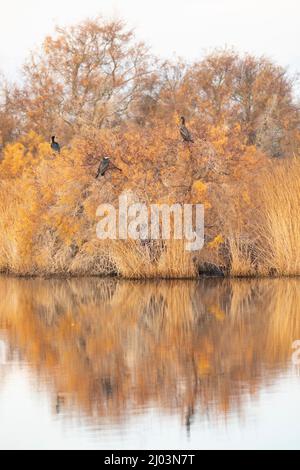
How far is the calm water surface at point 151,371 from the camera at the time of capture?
6.82m

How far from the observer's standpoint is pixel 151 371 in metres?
8.90

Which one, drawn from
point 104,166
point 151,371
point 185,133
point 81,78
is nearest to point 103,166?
point 104,166

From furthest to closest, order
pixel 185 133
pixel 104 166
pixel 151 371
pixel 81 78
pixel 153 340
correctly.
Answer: pixel 81 78
pixel 104 166
pixel 185 133
pixel 153 340
pixel 151 371

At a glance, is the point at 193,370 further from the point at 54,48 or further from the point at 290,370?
the point at 54,48

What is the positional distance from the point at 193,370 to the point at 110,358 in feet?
3.77

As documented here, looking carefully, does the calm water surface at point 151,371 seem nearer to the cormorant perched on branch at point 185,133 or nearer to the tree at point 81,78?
the cormorant perched on branch at point 185,133

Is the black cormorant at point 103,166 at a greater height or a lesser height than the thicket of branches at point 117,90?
lesser

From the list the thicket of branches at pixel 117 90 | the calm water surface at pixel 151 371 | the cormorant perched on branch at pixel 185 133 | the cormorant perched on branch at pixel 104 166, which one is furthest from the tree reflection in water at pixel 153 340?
the thicket of branches at pixel 117 90

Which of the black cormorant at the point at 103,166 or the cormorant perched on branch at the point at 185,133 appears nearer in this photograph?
the cormorant perched on branch at the point at 185,133

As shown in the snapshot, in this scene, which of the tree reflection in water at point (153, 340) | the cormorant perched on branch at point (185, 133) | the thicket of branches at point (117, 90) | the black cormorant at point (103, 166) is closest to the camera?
the tree reflection in water at point (153, 340)

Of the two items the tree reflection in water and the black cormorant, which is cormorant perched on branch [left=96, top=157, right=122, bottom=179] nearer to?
the black cormorant

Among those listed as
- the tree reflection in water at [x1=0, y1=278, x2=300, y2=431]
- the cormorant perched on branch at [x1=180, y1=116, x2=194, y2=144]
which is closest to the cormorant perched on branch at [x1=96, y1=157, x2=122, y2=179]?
the cormorant perched on branch at [x1=180, y1=116, x2=194, y2=144]

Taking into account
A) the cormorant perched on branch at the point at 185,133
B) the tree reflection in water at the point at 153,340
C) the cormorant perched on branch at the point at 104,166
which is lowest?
the tree reflection in water at the point at 153,340

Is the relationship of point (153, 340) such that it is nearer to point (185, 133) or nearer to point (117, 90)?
point (185, 133)
